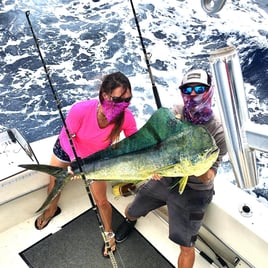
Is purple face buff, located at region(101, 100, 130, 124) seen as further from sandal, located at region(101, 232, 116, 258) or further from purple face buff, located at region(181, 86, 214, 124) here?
sandal, located at region(101, 232, 116, 258)

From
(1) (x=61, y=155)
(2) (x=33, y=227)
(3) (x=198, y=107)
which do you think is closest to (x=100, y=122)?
(1) (x=61, y=155)

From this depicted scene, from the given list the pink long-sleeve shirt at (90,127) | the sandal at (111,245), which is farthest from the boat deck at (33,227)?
the pink long-sleeve shirt at (90,127)

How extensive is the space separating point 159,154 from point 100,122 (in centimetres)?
75

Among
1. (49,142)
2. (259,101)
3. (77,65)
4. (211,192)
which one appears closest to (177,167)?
(211,192)

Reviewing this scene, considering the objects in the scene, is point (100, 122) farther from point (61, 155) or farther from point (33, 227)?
point (33, 227)

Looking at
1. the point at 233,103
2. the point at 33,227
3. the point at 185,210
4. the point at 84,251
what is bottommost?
the point at 84,251

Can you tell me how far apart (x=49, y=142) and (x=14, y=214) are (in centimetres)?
57

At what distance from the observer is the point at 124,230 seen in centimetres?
246

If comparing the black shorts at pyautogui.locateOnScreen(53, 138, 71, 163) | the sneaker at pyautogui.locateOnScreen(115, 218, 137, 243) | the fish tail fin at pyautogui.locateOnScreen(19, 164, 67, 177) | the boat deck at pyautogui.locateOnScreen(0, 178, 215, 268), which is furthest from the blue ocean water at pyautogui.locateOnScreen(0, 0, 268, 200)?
the fish tail fin at pyautogui.locateOnScreen(19, 164, 67, 177)

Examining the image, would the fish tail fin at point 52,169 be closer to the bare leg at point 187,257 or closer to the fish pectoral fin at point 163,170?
the fish pectoral fin at point 163,170

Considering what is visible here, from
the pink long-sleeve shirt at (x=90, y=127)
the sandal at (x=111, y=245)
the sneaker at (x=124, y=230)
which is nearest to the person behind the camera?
the pink long-sleeve shirt at (x=90, y=127)

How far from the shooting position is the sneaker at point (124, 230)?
8.02 feet

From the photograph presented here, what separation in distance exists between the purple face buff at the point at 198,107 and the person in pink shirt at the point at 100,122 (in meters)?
0.30

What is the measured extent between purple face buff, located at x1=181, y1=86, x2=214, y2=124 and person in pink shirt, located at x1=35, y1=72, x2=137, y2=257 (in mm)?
301
